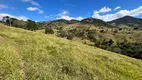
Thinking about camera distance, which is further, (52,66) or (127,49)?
(127,49)

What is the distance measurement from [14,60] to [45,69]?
452 centimetres

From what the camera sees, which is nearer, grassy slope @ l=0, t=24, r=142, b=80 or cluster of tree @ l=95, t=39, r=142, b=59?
grassy slope @ l=0, t=24, r=142, b=80

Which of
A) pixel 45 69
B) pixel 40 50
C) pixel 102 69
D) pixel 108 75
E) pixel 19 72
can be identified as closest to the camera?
pixel 19 72

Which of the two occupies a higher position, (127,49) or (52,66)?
(52,66)

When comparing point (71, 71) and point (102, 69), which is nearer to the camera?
point (71, 71)

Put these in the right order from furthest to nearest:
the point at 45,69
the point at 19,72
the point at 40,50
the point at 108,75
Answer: the point at 40,50 < the point at 108,75 < the point at 45,69 < the point at 19,72

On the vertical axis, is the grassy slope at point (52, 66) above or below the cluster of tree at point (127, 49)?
above

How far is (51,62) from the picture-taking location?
2288 centimetres

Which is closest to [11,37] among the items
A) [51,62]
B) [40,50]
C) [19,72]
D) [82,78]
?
[40,50]

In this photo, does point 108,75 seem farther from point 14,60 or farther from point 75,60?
point 14,60

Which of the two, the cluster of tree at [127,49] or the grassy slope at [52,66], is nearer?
the grassy slope at [52,66]

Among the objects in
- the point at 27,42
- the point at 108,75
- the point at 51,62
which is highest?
the point at 27,42

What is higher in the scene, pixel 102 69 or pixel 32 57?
pixel 32 57

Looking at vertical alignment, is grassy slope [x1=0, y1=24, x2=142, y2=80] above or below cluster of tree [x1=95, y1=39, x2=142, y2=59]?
above
